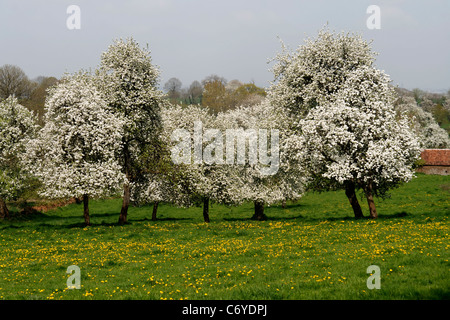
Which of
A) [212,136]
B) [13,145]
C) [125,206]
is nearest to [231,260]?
[125,206]

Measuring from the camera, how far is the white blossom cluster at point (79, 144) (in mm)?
36969

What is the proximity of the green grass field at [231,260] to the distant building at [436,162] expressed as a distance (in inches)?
2266

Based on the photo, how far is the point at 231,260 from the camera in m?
22.8

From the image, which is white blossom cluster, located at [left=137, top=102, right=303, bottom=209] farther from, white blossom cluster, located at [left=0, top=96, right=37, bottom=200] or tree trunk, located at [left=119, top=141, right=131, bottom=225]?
white blossom cluster, located at [left=0, top=96, right=37, bottom=200]

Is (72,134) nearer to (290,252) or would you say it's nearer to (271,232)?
(271,232)

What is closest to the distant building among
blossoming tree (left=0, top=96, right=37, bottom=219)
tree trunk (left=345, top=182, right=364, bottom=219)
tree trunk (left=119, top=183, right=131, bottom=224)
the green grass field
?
tree trunk (left=345, top=182, right=364, bottom=219)

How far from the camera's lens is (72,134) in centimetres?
3728

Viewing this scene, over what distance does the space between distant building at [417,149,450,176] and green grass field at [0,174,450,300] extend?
57.6 metres

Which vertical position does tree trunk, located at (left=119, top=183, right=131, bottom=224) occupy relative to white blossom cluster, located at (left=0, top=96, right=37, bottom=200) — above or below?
below

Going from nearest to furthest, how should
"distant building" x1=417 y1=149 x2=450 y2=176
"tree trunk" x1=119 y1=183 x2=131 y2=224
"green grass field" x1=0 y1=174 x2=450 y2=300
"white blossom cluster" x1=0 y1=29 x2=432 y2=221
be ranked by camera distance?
"green grass field" x1=0 y1=174 x2=450 y2=300, "white blossom cluster" x1=0 y1=29 x2=432 y2=221, "tree trunk" x1=119 y1=183 x2=131 y2=224, "distant building" x1=417 y1=149 x2=450 y2=176

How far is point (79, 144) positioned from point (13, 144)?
12.4 m

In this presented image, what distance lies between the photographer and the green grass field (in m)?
16.0

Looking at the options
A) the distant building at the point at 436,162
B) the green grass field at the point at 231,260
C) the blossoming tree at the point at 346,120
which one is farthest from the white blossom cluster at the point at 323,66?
the distant building at the point at 436,162
